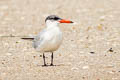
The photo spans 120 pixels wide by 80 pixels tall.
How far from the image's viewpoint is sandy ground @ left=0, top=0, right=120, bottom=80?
28.6ft

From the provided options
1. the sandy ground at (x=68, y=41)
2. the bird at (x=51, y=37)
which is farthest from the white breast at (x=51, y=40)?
the sandy ground at (x=68, y=41)

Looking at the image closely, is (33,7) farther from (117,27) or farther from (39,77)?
(39,77)

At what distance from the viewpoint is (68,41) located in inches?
487

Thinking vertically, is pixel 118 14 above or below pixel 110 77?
above

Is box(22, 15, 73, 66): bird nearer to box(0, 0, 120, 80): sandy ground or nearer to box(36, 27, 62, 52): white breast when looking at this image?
box(36, 27, 62, 52): white breast

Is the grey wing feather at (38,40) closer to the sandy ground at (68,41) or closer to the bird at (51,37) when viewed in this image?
the bird at (51,37)

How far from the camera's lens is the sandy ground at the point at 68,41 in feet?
28.6

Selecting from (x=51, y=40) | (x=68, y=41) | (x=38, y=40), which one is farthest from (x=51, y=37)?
(x=68, y=41)

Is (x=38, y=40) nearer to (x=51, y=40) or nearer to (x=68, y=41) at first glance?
(x=51, y=40)

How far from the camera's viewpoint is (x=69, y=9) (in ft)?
59.1

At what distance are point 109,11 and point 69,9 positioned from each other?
179 cm

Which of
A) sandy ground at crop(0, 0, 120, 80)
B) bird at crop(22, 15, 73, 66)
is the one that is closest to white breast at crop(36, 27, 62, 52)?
bird at crop(22, 15, 73, 66)

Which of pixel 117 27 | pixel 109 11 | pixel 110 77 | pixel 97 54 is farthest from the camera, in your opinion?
pixel 109 11

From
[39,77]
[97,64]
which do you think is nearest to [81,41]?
[97,64]
